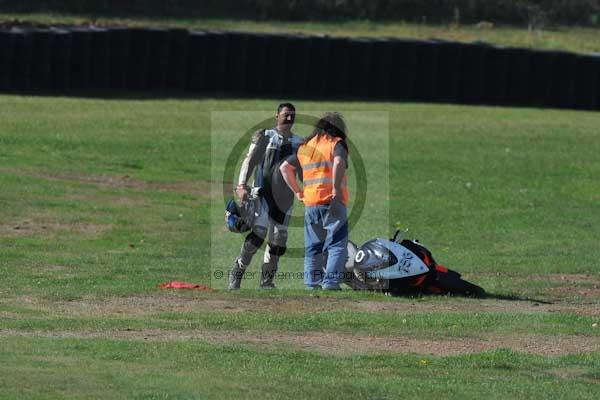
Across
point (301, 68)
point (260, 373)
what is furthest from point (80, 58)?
point (260, 373)

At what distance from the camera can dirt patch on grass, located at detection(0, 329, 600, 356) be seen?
33.5 ft

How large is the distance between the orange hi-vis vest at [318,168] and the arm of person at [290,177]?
9 cm

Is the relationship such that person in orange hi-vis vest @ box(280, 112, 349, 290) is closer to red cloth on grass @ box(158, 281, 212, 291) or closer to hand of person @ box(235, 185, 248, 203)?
hand of person @ box(235, 185, 248, 203)

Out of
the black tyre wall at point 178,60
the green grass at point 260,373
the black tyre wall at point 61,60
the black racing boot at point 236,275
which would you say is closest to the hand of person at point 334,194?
the black racing boot at point 236,275

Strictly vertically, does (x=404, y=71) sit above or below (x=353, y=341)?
above

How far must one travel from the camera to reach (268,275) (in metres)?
13.1

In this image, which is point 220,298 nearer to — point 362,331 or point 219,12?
point 362,331

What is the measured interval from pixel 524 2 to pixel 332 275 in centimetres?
3196

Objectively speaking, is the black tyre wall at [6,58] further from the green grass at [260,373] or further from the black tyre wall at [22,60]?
the green grass at [260,373]

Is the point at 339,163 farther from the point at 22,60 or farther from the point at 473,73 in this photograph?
the point at 473,73

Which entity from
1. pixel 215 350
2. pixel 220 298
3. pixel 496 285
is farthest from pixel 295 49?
pixel 215 350

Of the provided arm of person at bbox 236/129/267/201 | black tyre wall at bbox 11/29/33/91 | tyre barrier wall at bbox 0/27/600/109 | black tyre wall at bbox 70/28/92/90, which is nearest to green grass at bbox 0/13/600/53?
tyre barrier wall at bbox 0/27/600/109

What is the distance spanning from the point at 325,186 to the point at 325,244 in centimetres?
61

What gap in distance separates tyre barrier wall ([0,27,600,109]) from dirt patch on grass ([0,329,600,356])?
16784 millimetres
